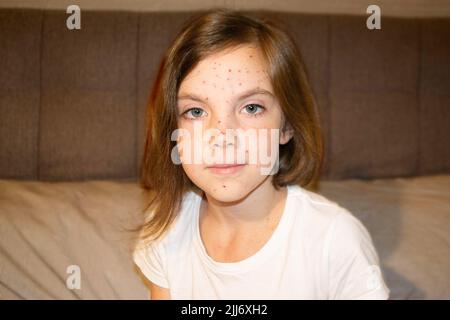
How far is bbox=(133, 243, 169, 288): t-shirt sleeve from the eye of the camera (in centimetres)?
82

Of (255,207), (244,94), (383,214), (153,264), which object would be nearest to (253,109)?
(244,94)

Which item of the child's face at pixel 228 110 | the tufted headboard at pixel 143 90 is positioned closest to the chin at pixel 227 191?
the child's face at pixel 228 110

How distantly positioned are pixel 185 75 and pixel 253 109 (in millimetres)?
119

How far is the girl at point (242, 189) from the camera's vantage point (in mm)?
684

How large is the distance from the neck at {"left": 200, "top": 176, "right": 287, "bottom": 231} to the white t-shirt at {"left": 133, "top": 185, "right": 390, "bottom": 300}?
0.02 metres

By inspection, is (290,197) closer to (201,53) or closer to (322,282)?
(322,282)

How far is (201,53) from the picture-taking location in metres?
0.70

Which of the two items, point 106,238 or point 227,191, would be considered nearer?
point 227,191

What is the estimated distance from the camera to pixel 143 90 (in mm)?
1092

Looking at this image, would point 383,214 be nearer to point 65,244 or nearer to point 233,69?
point 233,69

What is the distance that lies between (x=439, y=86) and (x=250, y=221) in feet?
2.04

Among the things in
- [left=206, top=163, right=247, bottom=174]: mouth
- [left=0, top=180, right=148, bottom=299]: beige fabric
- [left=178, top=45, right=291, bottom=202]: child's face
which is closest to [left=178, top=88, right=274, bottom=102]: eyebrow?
[left=178, top=45, right=291, bottom=202]: child's face
